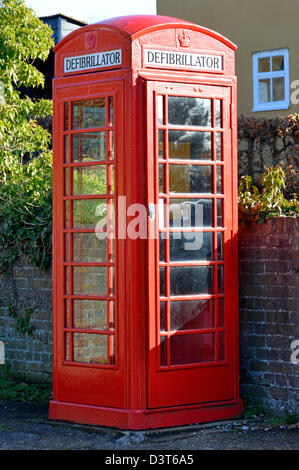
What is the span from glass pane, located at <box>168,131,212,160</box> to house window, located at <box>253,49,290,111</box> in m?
8.74

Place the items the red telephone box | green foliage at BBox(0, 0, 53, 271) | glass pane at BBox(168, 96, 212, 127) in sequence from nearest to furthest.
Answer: the red telephone box
glass pane at BBox(168, 96, 212, 127)
green foliage at BBox(0, 0, 53, 271)

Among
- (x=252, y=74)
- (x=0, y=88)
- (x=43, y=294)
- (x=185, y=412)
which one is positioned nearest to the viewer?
(x=185, y=412)

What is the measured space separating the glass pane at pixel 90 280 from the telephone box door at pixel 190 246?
42 cm

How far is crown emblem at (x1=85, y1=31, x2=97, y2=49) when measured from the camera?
6.14m

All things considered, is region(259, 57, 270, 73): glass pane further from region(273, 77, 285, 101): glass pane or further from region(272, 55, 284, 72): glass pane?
region(273, 77, 285, 101): glass pane

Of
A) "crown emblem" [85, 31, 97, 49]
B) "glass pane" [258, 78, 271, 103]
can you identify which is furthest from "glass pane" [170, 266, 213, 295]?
"glass pane" [258, 78, 271, 103]

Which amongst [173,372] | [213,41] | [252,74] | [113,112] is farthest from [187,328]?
[252,74]

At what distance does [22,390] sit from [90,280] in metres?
1.93

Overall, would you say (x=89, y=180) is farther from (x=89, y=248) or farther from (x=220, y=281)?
(x=220, y=281)

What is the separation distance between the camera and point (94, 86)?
6090 millimetres

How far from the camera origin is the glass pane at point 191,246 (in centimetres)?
608

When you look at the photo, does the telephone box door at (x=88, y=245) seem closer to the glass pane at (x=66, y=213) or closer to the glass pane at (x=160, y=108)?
the glass pane at (x=66, y=213)

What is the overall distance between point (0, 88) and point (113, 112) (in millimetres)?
3498

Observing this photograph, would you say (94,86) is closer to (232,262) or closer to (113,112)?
(113,112)
